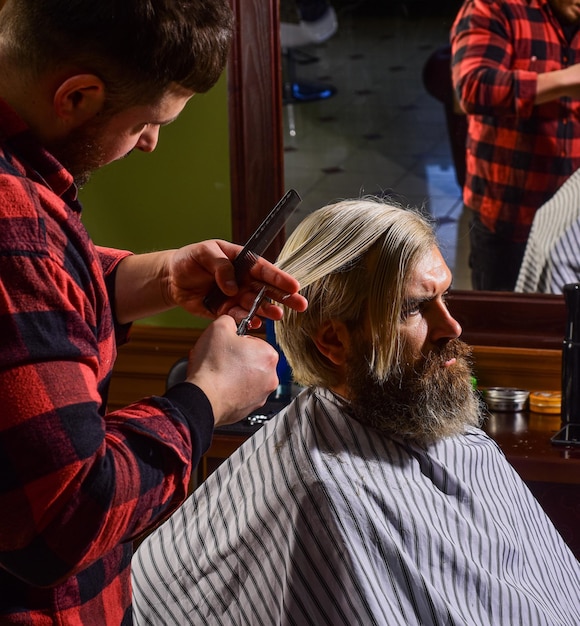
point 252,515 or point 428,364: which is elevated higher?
point 428,364

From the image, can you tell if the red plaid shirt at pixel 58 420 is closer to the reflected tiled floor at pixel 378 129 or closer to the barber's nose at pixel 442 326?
the barber's nose at pixel 442 326

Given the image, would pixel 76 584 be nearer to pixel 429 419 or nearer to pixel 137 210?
pixel 429 419

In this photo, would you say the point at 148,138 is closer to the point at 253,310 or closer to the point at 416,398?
the point at 253,310

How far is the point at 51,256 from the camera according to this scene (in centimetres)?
93

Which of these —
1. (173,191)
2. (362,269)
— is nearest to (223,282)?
(362,269)

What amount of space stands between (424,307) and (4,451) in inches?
43.3

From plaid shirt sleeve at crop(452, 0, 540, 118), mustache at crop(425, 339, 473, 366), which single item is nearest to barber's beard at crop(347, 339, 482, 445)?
mustache at crop(425, 339, 473, 366)

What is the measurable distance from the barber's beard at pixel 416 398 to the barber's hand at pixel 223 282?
0.42 m

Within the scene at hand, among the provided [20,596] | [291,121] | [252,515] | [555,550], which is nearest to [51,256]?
[20,596]

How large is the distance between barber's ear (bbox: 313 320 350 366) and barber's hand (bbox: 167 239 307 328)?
15.5 inches

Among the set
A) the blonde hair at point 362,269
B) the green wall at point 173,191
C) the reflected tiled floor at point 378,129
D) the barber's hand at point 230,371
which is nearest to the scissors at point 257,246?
the barber's hand at point 230,371

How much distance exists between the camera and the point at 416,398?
1.80 metres

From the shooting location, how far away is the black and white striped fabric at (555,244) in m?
2.62

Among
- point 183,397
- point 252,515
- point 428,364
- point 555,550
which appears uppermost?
point 183,397
